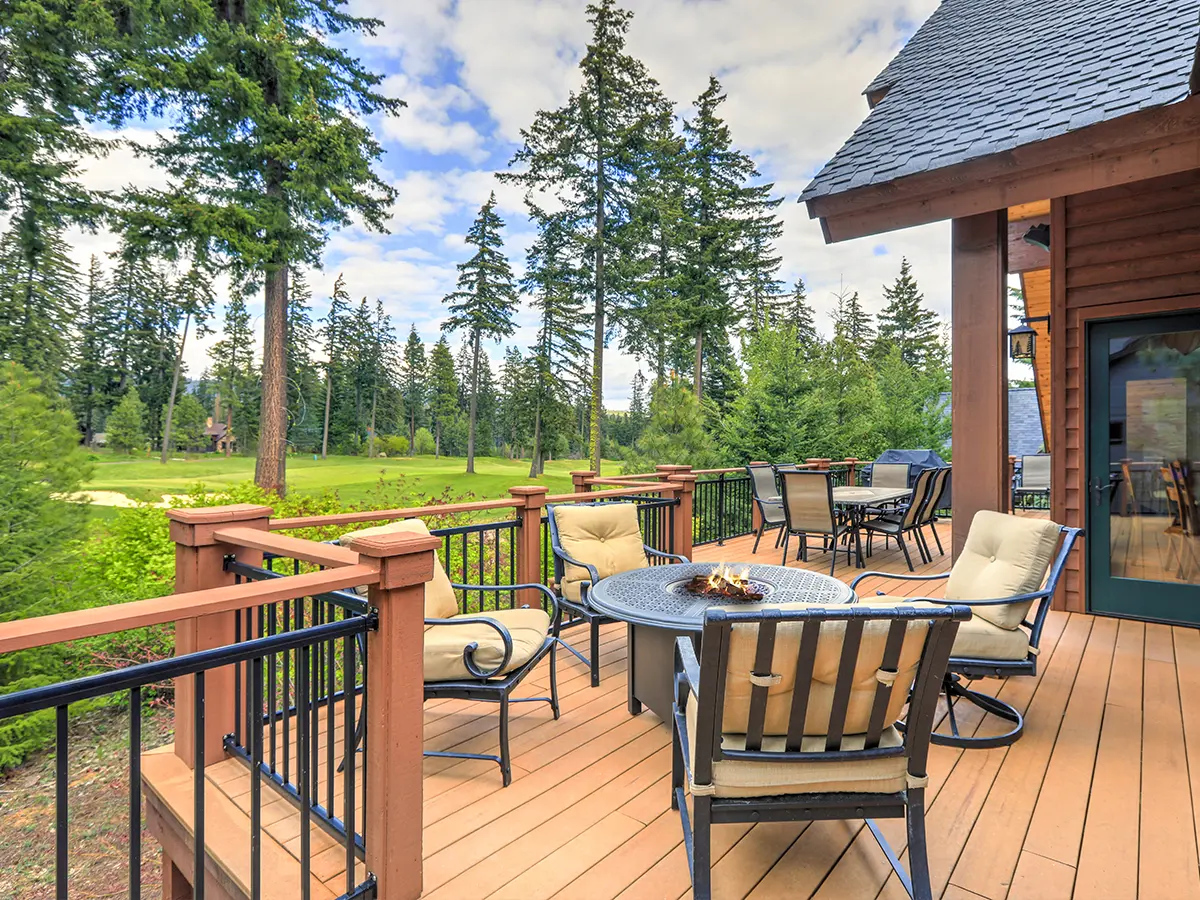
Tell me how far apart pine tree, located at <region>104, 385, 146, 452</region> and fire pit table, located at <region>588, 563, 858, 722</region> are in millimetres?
27093

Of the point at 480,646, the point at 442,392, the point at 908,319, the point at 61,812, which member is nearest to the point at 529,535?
the point at 480,646

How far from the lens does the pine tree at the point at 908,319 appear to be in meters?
30.2

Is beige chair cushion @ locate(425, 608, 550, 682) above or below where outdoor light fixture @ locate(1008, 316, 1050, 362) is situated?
below

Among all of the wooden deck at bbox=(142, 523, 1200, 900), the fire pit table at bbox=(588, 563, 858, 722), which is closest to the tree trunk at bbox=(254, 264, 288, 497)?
the wooden deck at bbox=(142, 523, 1200, 900)

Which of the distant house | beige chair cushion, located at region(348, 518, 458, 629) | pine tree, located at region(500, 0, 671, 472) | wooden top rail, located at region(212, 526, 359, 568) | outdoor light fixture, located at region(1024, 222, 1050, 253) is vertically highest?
pine tree, located at region(500, 0, 671, 472)

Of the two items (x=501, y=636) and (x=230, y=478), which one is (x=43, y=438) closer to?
(x=501, y=636)

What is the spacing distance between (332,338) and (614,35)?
2244cm

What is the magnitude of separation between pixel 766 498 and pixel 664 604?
4857 millimetres

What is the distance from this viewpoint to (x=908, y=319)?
30547mm

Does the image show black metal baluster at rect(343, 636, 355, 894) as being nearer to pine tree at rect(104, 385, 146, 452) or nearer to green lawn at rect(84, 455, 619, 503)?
green lawn at rect(84, 455, 619, 503)

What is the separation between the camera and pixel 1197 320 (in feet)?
13.4

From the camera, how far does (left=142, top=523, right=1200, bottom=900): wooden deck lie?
1.76 m

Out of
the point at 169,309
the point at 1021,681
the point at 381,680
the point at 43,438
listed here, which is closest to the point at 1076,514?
the point at 1021,681

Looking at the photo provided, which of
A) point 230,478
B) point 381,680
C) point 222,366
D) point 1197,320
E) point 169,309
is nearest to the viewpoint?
point 381,680
